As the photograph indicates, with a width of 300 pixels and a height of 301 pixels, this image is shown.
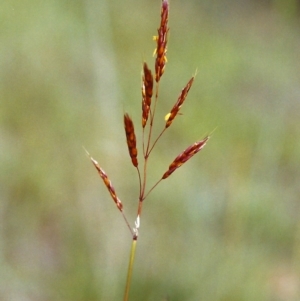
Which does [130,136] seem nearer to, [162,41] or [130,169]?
[162,41]

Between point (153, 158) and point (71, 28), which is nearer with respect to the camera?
point (153, 158)

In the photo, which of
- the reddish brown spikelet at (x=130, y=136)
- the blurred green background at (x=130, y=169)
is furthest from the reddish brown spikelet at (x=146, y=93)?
the blurred green background at (x=130, y=169)

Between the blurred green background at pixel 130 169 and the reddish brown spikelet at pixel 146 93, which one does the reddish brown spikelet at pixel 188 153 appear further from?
the blurred green background at pixel 130 169

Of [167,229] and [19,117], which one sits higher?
[19,117]

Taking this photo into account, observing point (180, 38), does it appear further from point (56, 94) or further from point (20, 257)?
point (20, 257)

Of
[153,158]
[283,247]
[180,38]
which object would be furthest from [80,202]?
[180,38]

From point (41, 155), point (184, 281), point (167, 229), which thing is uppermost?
point (41, 155)

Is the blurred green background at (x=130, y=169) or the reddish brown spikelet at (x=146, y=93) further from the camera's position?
the blurred green background at (x=130, y=169)

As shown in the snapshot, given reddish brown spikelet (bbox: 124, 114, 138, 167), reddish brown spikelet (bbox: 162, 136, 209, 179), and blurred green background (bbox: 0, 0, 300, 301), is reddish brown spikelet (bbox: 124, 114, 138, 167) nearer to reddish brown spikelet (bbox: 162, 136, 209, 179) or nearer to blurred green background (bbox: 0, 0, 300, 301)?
reddish brown spikelet (bbox: 162, 136, 209, 179)

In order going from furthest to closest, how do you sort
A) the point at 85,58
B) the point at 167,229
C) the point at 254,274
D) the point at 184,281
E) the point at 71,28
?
the point at 71,28 → the point at 85,58 → the point at 167,229 → the point at 254,274 → the point at 184,281

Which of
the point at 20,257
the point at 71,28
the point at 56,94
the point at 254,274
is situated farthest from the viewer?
the point at 71,28
